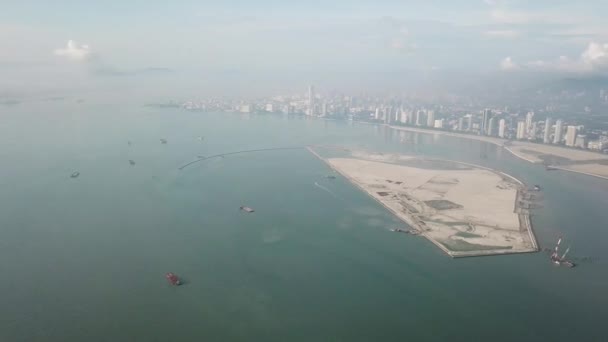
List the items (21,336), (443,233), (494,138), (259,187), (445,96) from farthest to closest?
1. (445,96)
2. (494,138)
3. (259,187)
4. (443,233)
5. (21,336)

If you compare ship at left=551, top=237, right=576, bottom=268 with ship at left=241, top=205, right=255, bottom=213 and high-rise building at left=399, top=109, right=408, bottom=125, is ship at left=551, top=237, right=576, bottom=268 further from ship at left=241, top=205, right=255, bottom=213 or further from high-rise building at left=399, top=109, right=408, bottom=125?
high-rise building at left=399, top=109, right=408, bottom=125

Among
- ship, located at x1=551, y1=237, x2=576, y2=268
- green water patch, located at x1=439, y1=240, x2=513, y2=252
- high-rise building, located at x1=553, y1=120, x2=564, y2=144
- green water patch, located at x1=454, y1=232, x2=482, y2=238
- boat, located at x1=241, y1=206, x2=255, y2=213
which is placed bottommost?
ship, located at x1=551, y1=237, x2=576, y2=268

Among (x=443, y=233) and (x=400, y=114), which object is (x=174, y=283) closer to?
(x=443, y=233)

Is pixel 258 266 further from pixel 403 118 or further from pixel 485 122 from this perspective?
pixel 403 118

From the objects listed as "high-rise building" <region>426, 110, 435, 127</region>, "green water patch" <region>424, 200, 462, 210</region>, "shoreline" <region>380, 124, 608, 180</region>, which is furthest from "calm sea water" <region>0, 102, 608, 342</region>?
"high-rise building" <region>426, 110, 435, 127</region>

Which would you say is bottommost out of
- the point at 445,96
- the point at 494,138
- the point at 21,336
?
the point at 21,336

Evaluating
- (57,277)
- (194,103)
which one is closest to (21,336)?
(57,277)

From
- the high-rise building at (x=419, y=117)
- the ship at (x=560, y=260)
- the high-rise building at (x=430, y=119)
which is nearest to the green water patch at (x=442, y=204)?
the ship at (x=560, y=260)

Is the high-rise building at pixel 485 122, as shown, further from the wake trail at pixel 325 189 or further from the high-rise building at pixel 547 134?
the wake trail at pixel 325 189

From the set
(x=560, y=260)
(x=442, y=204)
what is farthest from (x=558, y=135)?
(x=560, y=260)
